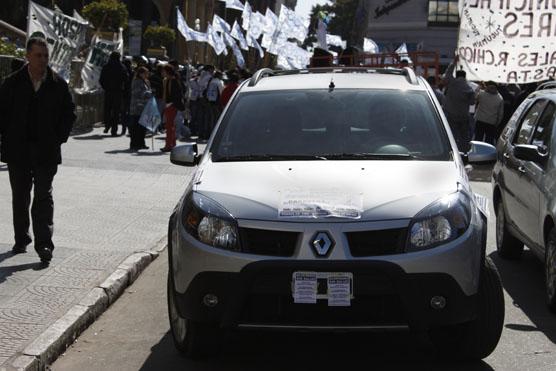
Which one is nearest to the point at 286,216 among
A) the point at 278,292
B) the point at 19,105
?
the point at 278,292

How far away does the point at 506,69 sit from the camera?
58.4ft

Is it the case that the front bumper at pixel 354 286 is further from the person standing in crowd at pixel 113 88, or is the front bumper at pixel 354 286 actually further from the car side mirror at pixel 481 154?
the person standing in crowd at pixel 113 88

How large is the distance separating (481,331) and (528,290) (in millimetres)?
2902

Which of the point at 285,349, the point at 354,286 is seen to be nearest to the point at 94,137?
the point at 285,349

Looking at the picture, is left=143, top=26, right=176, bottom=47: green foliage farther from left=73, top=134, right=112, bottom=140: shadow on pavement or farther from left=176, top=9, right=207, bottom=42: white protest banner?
left=73, top=134, right=112, bottom=140: shadow on pavement

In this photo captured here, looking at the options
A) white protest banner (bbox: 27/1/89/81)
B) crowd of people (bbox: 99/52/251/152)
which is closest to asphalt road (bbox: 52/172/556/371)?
white protest banner (bbox: 27/1/89/81)

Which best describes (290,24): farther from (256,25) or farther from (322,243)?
(322,243)

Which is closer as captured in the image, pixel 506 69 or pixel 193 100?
pixel 506 69

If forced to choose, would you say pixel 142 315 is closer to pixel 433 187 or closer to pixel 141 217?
pixel 433 187

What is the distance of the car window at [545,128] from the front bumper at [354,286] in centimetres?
367

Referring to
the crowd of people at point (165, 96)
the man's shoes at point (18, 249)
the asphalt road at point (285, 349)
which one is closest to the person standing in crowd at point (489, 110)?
the crowd of people at point (165, 96)

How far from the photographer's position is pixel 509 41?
703 inches

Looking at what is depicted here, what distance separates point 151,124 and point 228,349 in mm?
14883

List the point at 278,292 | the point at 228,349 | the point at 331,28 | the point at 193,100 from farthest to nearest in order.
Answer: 1. the point at 331,28
2. the point at 193,100
3. the point at 228,349
4. the point at 278,292
